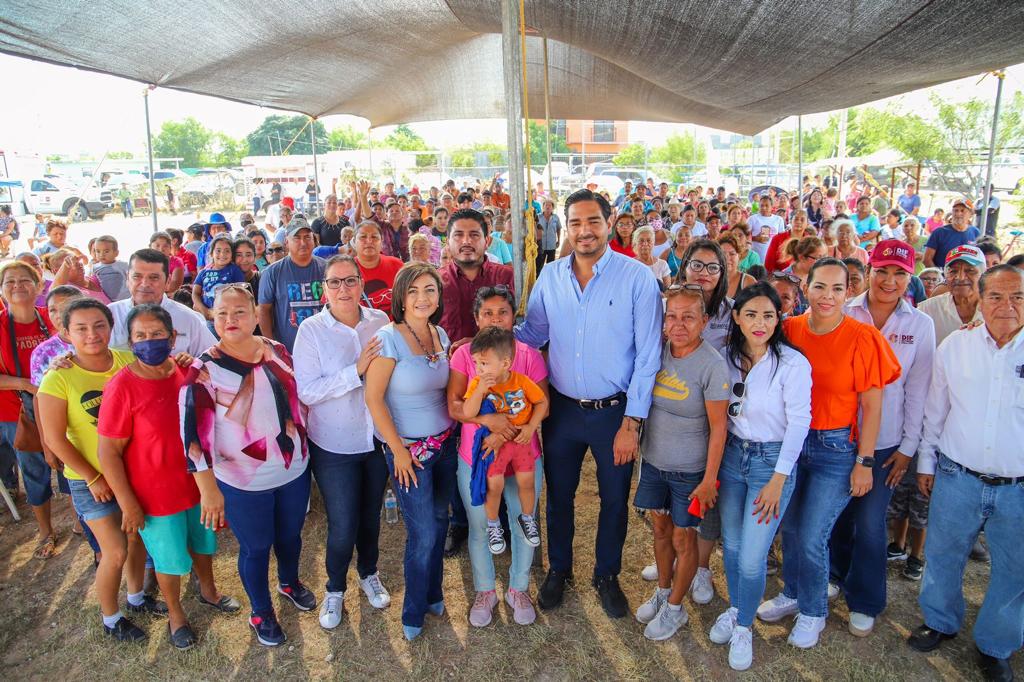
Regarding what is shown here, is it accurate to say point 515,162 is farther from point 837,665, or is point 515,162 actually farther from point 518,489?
point 837,665

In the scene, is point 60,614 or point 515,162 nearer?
point 60,614

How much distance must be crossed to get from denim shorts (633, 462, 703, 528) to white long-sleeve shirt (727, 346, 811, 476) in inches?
13.0

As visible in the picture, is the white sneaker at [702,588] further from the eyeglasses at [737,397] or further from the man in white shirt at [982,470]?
the eyeglasses at [737,397]

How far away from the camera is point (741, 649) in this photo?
2.71 m

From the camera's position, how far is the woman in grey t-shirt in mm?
2588

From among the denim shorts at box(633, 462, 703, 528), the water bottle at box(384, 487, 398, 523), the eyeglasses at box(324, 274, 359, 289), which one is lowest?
the water bottle at box(384, 487, 398, 523)

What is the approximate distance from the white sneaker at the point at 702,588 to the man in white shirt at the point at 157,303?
291cm

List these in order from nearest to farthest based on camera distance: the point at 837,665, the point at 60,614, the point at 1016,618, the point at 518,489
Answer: the point at 1016,618
the point at 837,665
the point at 518,489
the point at 60,614

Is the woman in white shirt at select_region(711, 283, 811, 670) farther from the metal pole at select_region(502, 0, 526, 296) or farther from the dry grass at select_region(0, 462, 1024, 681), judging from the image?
the metal pole at select_region(502, 0, 526, 296)

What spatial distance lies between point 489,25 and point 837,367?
4.62 meters

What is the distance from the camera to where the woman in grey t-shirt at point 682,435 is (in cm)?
259

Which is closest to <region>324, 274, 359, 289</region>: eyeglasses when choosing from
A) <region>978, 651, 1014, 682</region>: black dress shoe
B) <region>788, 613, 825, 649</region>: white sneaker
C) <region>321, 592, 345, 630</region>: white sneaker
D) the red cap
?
<region>321, 592, 345, 630</region>: white sneaker

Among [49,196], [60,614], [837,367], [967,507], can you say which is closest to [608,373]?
[837,367]

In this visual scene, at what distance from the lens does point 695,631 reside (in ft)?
9.65
